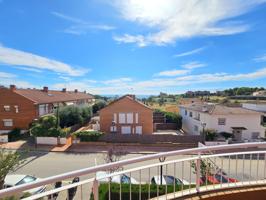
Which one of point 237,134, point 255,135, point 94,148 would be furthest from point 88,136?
point 255,135

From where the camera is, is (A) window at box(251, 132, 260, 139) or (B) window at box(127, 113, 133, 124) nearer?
(A) window at box(251, 132, 260, 139)

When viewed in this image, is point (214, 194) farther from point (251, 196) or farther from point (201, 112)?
point (201, 112)

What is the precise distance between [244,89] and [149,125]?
256 feet

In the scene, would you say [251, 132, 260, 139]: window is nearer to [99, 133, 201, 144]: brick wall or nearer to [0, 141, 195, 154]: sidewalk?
[99, 133, 201, 144]: brick wall

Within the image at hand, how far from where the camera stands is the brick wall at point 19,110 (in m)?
30.3

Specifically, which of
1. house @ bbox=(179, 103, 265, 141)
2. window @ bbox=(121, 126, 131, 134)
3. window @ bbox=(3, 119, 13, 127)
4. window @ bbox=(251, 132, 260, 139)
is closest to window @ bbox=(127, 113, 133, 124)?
window @ bbox=(121, 126, 131, 134)

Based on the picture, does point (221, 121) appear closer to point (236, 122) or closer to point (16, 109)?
point (236, 122)

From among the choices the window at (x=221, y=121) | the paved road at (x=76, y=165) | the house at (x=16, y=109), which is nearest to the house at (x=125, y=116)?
the paved road at (x=76, y=165)

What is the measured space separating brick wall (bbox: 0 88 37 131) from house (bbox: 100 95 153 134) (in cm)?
972

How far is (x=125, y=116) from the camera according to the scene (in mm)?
28781

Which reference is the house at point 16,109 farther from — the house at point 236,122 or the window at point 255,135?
the window at point 255,135

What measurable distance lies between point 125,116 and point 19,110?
46.6 feet

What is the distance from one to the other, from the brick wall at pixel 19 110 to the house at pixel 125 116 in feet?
31.9

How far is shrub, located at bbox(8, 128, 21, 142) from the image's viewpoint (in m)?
27.3
